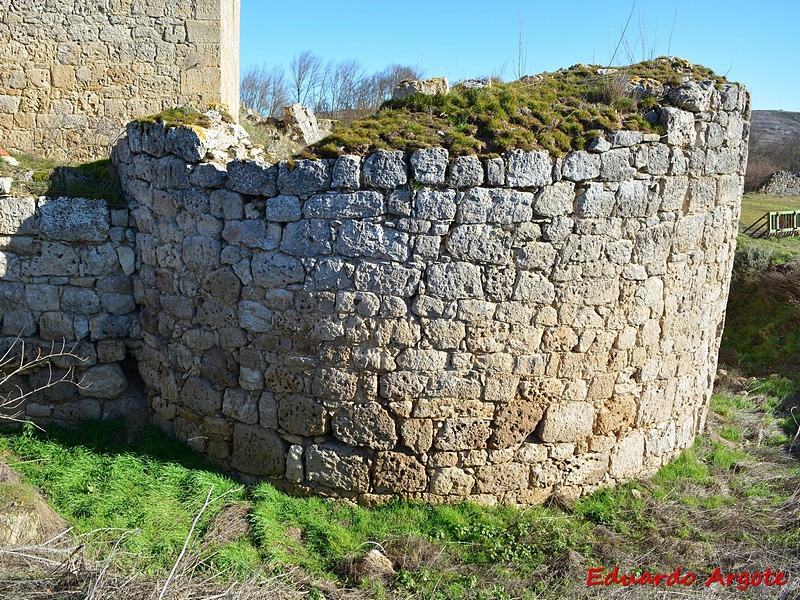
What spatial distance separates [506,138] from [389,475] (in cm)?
261

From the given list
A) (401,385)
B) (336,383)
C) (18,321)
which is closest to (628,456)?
(401,385)

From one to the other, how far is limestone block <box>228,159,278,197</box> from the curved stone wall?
0.02 m

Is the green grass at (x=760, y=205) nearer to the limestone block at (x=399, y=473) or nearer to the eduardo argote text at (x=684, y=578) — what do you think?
the eduardo argote text at (x=684, y=578)

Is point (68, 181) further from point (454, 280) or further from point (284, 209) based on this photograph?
point (454, 280)

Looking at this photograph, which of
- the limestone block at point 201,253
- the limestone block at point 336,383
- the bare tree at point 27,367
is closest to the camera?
the limestone block at point 336,383

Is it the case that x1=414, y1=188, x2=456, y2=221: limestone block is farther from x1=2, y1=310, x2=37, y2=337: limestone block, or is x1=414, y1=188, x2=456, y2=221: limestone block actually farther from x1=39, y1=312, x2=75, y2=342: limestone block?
x1=2, y1=310, x2=37, y2=337: limestone block

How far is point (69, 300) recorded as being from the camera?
5.88 m

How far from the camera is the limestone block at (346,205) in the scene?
469 centimetres

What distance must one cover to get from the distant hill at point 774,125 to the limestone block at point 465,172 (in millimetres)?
32763

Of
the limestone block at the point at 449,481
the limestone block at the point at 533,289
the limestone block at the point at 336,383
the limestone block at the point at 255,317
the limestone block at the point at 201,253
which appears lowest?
the limestone block at the point at 449,481

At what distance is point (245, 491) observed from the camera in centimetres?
525

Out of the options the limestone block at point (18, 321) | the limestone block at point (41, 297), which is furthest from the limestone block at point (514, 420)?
the limestone block at point (18, 321)

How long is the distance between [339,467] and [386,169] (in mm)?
2236

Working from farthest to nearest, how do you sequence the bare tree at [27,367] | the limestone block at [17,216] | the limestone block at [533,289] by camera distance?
the bare tree at [27,367]
the limestone block at [17,216]
the limestone block at [533,289]
